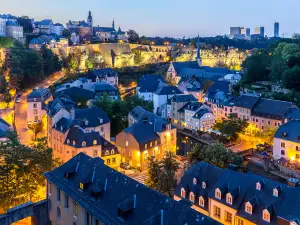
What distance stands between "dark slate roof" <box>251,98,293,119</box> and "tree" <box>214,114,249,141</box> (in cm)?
200

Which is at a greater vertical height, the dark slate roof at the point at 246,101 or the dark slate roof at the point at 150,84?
the dark slate roof at the point at 150,84

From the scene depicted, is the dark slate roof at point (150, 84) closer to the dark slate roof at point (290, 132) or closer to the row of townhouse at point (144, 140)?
the row of townhouse at point (144, 140)

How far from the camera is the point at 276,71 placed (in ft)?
169

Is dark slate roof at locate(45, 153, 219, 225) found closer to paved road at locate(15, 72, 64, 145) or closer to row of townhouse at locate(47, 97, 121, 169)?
row of townhouse at locate(47, 97, 121, 169)

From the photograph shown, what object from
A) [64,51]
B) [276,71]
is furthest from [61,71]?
[276,71]

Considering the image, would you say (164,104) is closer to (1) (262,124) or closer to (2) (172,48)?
(1) (262,124)

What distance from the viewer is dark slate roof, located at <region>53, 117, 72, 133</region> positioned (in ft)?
106

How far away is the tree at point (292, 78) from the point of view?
4700 centimetres

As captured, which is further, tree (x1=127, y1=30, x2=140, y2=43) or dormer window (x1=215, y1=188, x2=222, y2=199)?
tree (x1=127, y1=30, x2=140, y2=43)

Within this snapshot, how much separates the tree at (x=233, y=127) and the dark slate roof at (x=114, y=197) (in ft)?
75.5

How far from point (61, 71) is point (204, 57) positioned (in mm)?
41972

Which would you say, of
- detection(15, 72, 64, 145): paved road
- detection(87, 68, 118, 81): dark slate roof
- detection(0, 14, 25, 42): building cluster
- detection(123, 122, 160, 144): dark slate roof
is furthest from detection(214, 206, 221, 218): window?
detection(0, 14, 25, 42): building cluster

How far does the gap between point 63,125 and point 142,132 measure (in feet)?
22.2

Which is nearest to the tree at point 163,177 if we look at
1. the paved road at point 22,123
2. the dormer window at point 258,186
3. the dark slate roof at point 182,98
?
the dormer window at point 258,186
